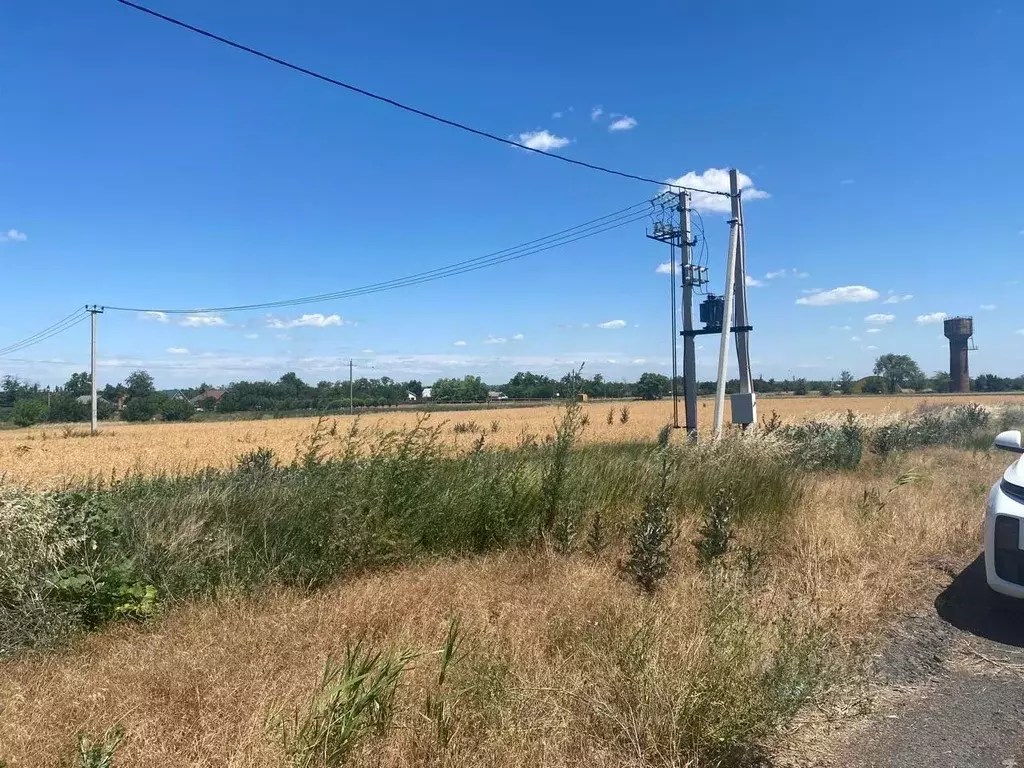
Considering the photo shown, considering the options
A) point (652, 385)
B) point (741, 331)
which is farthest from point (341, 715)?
point (652, 385)

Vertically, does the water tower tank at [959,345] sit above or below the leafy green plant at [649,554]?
above

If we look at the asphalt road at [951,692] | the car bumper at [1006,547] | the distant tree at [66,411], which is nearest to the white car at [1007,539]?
the car bumper at [1006,547]

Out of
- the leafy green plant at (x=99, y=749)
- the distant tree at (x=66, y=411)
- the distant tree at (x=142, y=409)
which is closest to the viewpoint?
the leafy green plant at (x=99, y=749)

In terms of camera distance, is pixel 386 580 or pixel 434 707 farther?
pixel 386 580

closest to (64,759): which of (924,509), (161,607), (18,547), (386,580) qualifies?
(161,607)

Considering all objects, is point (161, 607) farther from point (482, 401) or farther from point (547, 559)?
point (482, 401)

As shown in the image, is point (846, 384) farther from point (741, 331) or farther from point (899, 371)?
point (741, 331)

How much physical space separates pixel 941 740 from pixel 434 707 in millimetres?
2458

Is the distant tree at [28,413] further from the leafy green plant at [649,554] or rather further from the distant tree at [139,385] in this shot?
the leafy green plant at [649,554]

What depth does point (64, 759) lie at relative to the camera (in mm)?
Answer: 2656

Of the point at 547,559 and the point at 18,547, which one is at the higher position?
the point at 18,547

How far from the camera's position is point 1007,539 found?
4680 mm

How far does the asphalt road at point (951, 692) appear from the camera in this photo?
296 cm

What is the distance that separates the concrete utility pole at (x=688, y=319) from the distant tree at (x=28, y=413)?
79732mm
